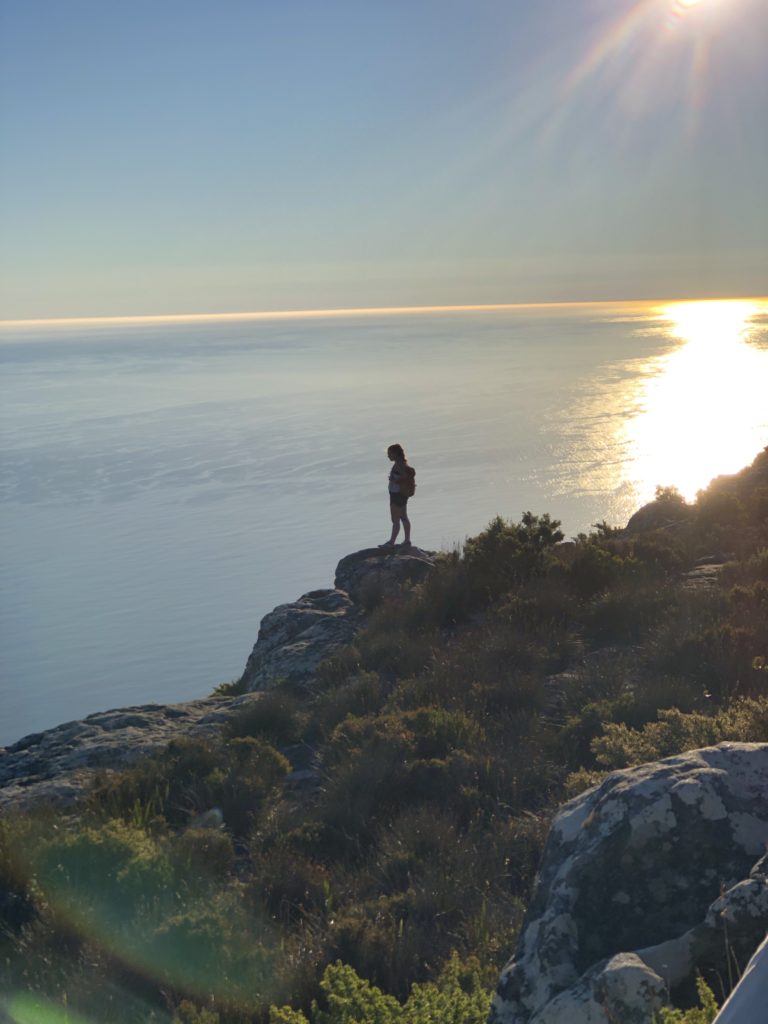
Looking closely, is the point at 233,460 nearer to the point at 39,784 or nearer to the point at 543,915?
the point at 39,784

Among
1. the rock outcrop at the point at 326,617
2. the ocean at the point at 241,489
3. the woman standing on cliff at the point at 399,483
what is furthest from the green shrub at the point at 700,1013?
the ocean at the point at 241,489

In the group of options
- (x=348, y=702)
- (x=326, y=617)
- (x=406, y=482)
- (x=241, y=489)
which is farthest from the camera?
(x=241, y=489)

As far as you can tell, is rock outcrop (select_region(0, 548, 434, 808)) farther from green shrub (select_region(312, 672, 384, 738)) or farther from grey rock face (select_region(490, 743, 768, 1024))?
grey rock face (select_region(490, 743, 768, 1024))

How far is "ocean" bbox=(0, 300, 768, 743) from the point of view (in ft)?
139

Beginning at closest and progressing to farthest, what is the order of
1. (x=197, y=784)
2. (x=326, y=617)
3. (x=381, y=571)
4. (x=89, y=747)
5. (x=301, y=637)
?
(x=197, y=784), (x=89, y=747), (x=301, y=637), (x=326, y=617), (x=381, y=571)

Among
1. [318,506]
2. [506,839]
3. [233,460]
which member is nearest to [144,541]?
[318,506]

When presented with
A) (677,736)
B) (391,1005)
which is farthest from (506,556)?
(391,1005)

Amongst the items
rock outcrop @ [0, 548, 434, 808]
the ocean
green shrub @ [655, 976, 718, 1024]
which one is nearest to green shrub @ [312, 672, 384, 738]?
rock outcrop @ [0, 548, 434, 808]

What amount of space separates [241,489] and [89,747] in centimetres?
5948

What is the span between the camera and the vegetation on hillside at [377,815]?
457cm

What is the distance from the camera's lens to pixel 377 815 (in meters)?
6.63

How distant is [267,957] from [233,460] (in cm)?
7599

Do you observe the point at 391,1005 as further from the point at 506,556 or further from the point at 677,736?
the point at 506,556

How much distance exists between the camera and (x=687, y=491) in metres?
57.2
